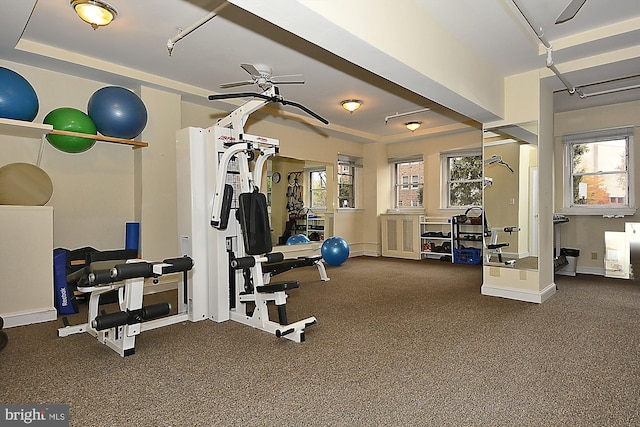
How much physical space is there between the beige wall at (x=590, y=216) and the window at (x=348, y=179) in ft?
12.1

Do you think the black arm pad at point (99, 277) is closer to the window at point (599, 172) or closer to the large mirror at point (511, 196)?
the large mirror at point (511, 196)

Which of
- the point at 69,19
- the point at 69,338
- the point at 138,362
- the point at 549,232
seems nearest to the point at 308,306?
the point at 138,362

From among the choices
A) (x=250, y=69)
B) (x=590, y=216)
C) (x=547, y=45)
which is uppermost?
(x=547, y=45)

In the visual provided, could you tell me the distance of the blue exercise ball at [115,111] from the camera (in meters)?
3.85

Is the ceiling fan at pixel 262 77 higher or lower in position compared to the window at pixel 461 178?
higher

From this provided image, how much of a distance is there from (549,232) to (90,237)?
17.6ft

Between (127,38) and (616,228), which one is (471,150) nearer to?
(616,228)

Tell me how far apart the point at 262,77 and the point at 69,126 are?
196 centimetres

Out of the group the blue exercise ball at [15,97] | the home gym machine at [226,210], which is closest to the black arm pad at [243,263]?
the home gym machine at [226,210]

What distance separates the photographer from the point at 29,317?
3314 mm

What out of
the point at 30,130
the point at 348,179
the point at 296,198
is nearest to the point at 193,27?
the point at 30,130

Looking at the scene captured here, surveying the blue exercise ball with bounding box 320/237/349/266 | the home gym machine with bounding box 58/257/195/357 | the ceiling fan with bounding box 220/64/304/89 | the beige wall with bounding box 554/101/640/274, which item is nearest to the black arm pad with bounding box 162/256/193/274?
the home gym machine with bounding box 58/257/195/357

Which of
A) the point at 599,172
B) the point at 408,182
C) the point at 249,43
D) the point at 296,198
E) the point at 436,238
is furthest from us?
the point at 296,198

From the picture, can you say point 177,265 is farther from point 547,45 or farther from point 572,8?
point 547,45
